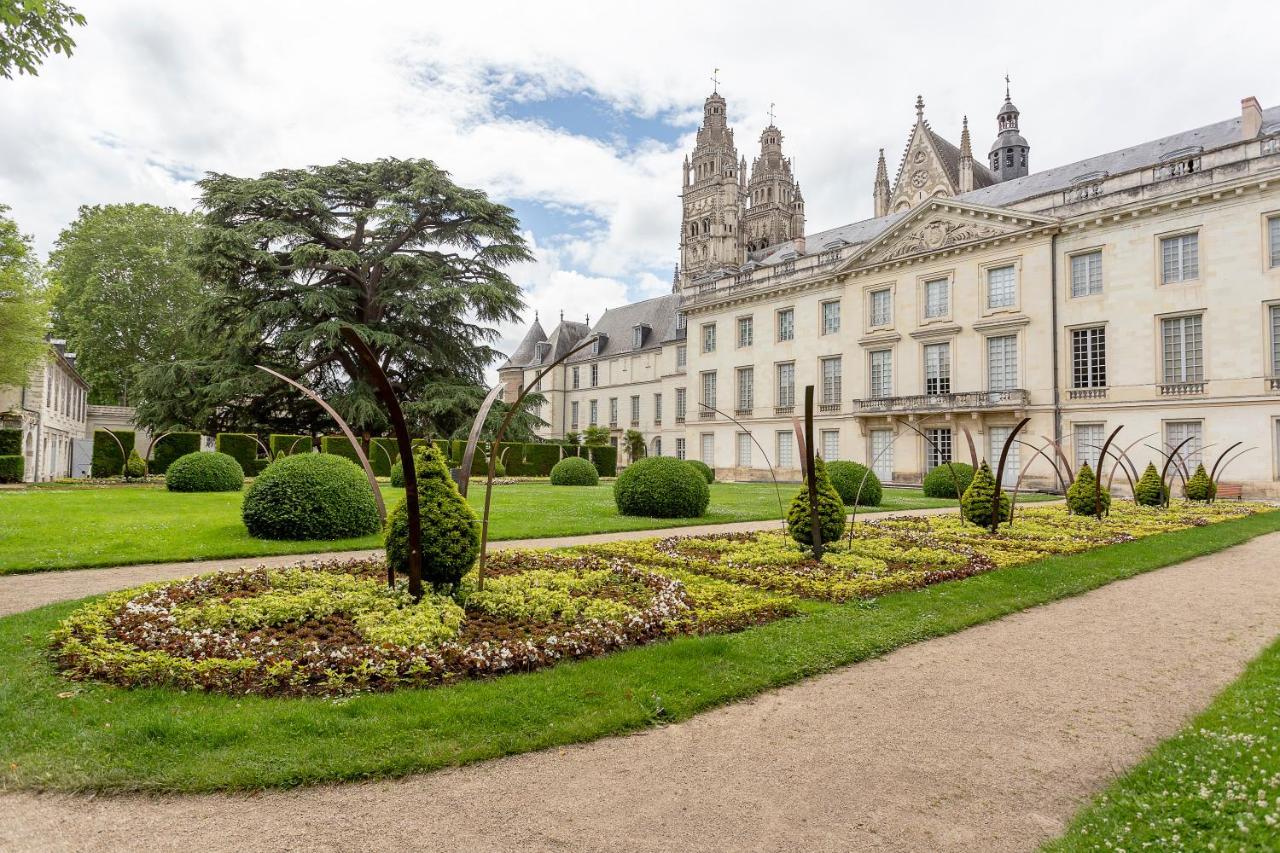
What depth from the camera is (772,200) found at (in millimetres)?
66625

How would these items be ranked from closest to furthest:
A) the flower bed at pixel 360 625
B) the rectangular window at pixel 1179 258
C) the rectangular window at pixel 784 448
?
the flower bed at pixel 360 625
the rectangular window at pixel 1179 258
the rectangular window at pixel 784 448

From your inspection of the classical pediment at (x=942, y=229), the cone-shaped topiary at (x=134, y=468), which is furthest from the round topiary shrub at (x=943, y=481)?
the cone-shaped topiary at (x=134, y=468)

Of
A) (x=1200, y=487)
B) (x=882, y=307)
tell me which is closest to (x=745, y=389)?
(x=882, y=307)

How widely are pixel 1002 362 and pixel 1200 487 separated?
31.5ft

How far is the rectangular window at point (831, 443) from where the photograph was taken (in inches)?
1330

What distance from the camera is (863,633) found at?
5.99 m

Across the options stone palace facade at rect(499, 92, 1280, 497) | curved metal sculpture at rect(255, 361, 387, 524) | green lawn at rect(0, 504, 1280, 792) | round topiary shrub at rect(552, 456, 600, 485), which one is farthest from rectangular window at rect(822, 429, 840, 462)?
green lawn at rect(0, 504, 1280, 792)

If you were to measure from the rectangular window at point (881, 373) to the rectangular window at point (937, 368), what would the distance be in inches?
65.0

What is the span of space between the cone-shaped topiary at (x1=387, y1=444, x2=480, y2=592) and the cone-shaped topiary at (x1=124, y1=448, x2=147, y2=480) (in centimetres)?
2254

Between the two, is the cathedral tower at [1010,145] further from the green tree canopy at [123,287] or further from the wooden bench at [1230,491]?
the green tree canopy at [123,287]

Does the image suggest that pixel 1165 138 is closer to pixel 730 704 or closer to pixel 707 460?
pixel 707 460

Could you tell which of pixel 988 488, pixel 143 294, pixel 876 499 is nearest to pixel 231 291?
pixel 143 294

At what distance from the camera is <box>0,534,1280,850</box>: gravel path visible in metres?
2.89

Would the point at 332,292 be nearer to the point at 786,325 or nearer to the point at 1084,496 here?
the point at 786,325
